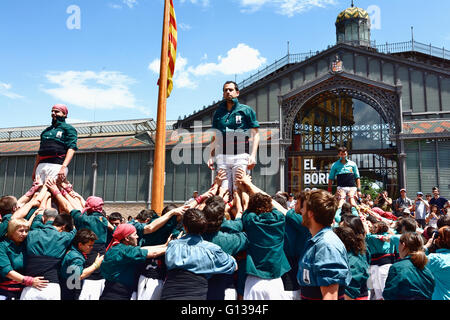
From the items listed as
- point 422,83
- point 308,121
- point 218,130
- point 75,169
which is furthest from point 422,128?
point 75,169

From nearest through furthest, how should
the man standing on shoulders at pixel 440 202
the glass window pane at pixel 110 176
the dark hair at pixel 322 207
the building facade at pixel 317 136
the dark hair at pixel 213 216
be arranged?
the dark hair at pixel 322 207, the dark hair at pixel 213 216, the man standing on shoulders at pixel 440 202, the building facade at pixel 317 136, the glass window pane at pixel 110 176

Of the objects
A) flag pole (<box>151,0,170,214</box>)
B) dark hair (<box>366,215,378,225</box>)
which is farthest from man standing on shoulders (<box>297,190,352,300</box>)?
flag pole (<box>151,0,170,214</box>)

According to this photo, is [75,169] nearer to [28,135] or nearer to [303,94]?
[28,135]

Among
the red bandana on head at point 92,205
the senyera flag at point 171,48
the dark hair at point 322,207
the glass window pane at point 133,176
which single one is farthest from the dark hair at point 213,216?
the glass window pane at point 133,176

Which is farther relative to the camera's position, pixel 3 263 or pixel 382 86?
pixel 382 86

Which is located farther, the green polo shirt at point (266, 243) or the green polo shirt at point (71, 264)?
the green polo shirt at point (71, 264)

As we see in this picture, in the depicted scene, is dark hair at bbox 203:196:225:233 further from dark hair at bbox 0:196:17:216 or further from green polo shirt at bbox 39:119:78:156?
dark hair at bbox 0:196:17:216

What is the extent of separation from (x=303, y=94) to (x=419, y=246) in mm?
18062

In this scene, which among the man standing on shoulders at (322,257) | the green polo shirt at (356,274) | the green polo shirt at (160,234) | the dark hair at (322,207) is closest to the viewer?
the man standing on shoulders at (322,257)

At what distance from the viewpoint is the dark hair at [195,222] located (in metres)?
3.65

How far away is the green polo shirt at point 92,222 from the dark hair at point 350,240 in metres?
3.41

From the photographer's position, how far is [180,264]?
3.49 metres

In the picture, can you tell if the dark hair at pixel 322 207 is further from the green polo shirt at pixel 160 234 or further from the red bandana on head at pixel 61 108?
the red bandana on head at pixel 61 108
